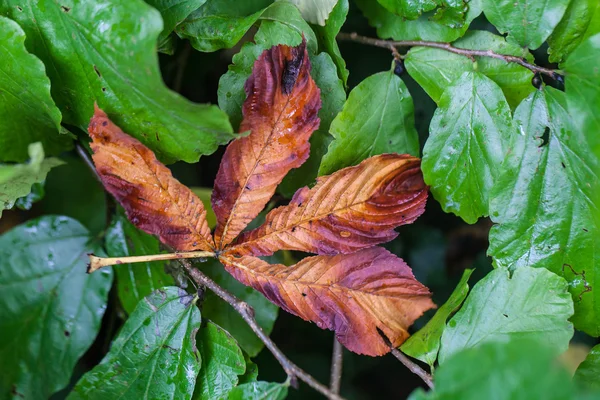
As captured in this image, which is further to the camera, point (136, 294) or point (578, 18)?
point (136, 294)

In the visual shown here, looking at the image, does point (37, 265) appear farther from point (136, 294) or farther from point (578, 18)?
point (578, 18)

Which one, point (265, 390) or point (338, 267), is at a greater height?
point (338, 267)

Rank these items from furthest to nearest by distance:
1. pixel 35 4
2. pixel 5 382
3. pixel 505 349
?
pixel 5 382
pixel 35 4
pixel 505 349

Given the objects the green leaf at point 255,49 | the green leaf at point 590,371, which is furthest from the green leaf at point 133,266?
the green leaf at point 590,371

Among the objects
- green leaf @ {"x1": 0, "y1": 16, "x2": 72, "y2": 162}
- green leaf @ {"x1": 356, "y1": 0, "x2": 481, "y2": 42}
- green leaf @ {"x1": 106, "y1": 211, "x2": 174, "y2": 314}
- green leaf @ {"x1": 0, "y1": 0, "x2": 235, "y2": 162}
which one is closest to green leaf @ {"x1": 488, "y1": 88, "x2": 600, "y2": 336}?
green leaf @ {"x1": 356, "y1": 0, "x2": 481, "y2": 42}

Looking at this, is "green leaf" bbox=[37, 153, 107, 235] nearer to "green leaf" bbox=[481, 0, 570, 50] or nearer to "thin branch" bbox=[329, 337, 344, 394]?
"thin branch" bbox=[329, 337, 344, 394]

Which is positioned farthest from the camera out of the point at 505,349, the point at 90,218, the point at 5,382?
the point at 90,218

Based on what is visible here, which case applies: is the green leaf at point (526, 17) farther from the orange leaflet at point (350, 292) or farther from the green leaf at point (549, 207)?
the orange leaflet at point (350, 292)

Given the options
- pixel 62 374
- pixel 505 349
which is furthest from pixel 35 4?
pixel 505 349
